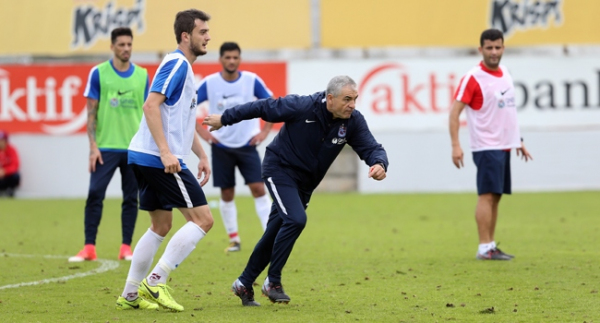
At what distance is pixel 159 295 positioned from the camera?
22.3ft

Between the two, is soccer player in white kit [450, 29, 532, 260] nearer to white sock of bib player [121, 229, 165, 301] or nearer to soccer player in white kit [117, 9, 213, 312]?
soccer player in white kit [117, 9, 213, 312]

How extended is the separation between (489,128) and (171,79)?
175 inches

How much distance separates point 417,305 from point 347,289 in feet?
3.35

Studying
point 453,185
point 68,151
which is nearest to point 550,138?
point 453,185

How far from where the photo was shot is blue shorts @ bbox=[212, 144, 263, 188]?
1123cm

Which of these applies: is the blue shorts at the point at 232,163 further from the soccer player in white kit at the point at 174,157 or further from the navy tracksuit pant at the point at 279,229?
the soccer player in white kit at the point at 174,157

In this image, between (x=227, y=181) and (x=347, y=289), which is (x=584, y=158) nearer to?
(x=227, y=181)

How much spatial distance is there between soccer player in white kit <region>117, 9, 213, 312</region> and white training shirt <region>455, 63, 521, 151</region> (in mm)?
3999

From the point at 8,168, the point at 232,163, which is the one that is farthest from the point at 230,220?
the point at 8,168

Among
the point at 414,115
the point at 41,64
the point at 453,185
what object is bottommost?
the point at 453,185

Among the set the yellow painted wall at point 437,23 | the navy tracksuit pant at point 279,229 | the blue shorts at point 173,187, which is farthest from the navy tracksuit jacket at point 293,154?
the yellow painted wall at point 437,23

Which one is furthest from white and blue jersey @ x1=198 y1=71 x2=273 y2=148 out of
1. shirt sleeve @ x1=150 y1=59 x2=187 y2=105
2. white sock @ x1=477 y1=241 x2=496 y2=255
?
shirt sleeve @ x1=150 y1=59 x2=187 y2=105

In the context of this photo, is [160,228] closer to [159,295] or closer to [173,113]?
[159,295]

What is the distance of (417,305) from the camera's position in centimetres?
698
